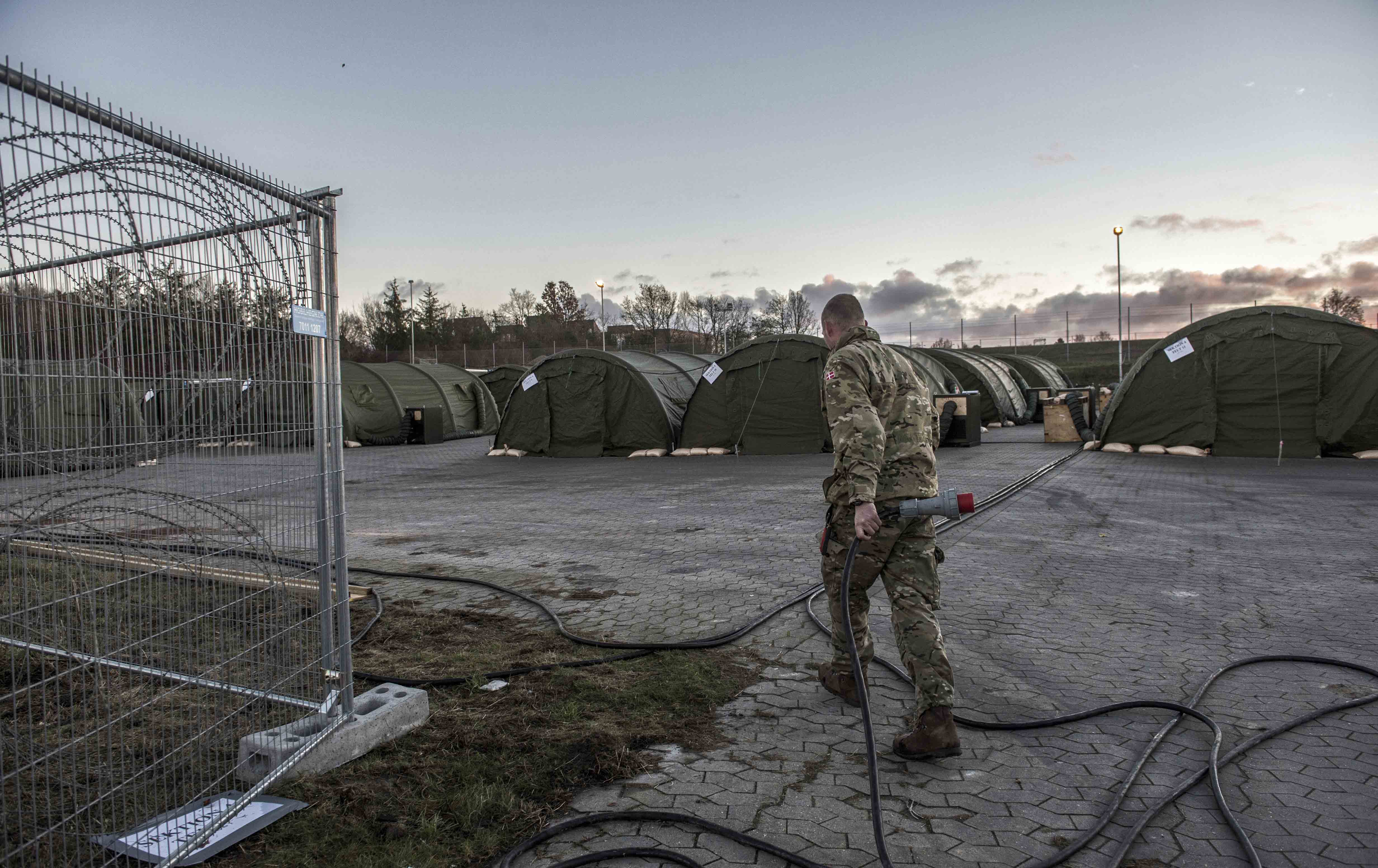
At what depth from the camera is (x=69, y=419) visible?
8.23 feet

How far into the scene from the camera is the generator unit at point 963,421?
18.5 metres

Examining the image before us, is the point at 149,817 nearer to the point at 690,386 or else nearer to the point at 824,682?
the point at 824,682

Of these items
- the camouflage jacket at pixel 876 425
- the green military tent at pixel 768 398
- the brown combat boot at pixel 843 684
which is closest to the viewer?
the camouflage jacket at pixel 876 425

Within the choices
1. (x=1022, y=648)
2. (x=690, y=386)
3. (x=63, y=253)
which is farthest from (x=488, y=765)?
(x=690, y=386)

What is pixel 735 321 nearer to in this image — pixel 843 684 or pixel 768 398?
pixel 768 398

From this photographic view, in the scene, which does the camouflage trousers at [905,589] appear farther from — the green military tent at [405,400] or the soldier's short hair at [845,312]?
the green military tent at [405,400]

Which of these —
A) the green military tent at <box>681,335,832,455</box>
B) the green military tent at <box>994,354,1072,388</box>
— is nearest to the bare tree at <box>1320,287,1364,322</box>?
the green military tent at <box>994,354,1072,388</box>

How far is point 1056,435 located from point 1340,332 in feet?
19.6

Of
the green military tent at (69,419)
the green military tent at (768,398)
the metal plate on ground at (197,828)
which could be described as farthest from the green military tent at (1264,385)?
the green military tent at (69,419)

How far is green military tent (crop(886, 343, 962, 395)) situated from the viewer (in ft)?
69.6

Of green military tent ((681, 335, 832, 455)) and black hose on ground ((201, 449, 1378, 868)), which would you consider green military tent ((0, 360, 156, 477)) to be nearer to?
black hose on ground ((201, 449, 1378, 868))

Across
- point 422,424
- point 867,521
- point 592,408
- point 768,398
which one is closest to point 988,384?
point 768,398

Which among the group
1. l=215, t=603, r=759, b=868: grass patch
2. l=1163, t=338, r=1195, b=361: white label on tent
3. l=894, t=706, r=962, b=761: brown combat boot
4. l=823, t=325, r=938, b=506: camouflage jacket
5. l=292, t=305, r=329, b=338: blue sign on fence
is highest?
l=1163, t=338, r=1195, b=361: white label on tent

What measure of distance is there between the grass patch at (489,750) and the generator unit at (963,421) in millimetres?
14812
